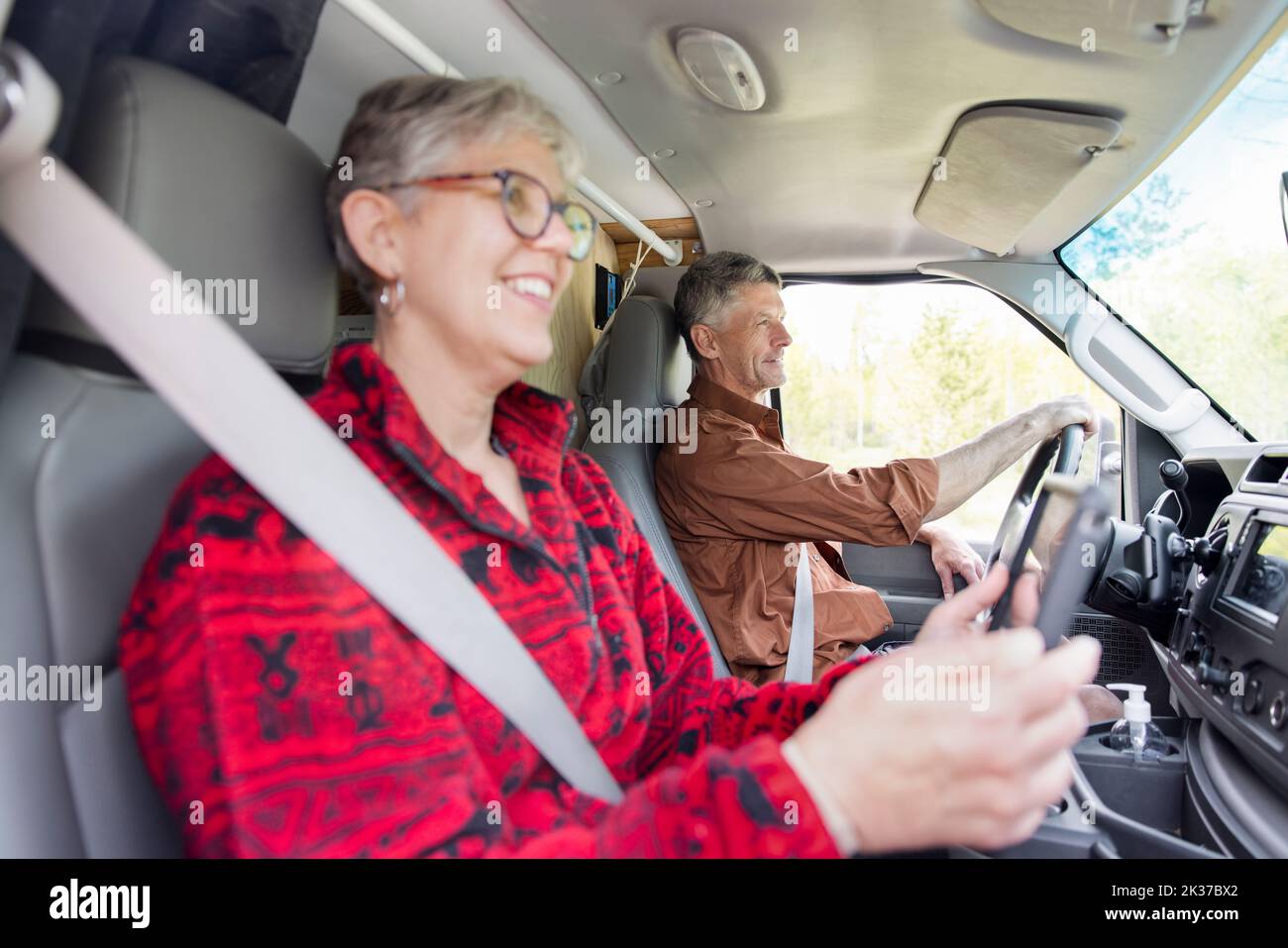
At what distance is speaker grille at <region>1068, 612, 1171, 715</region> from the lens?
223cm

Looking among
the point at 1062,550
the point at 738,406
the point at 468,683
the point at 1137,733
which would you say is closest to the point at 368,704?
the point at 468,683

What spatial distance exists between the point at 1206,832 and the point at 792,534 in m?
0.99

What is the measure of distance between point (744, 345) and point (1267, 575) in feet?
4.10

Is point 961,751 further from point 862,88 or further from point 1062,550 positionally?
point 862,88

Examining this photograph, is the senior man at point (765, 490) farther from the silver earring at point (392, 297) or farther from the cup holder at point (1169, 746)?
the silver earring at point (392, 297)

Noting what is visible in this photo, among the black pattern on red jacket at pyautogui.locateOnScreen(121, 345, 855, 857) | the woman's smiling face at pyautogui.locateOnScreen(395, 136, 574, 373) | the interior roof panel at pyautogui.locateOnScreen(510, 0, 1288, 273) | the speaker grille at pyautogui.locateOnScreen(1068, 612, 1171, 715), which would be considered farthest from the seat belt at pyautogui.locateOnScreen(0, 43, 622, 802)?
the speaker grille at pyautogui.locateOnScreen(1068, 612, 1171, 715)

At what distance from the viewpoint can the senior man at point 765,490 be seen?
196 centimetres

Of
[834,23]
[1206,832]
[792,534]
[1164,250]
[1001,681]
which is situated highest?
[834,23]

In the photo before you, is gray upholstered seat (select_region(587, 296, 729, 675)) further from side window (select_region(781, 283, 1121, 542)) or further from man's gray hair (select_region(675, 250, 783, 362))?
side window (select_region(781, 283, 1121, 542))

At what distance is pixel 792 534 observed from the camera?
79.7 inches

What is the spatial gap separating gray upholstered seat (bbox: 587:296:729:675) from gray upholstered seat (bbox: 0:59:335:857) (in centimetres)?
120

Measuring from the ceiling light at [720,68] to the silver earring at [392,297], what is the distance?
771 mm

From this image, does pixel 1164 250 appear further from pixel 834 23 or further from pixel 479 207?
pixel 479 207

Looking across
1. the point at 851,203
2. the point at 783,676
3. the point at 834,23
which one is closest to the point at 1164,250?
the point at 851,203
